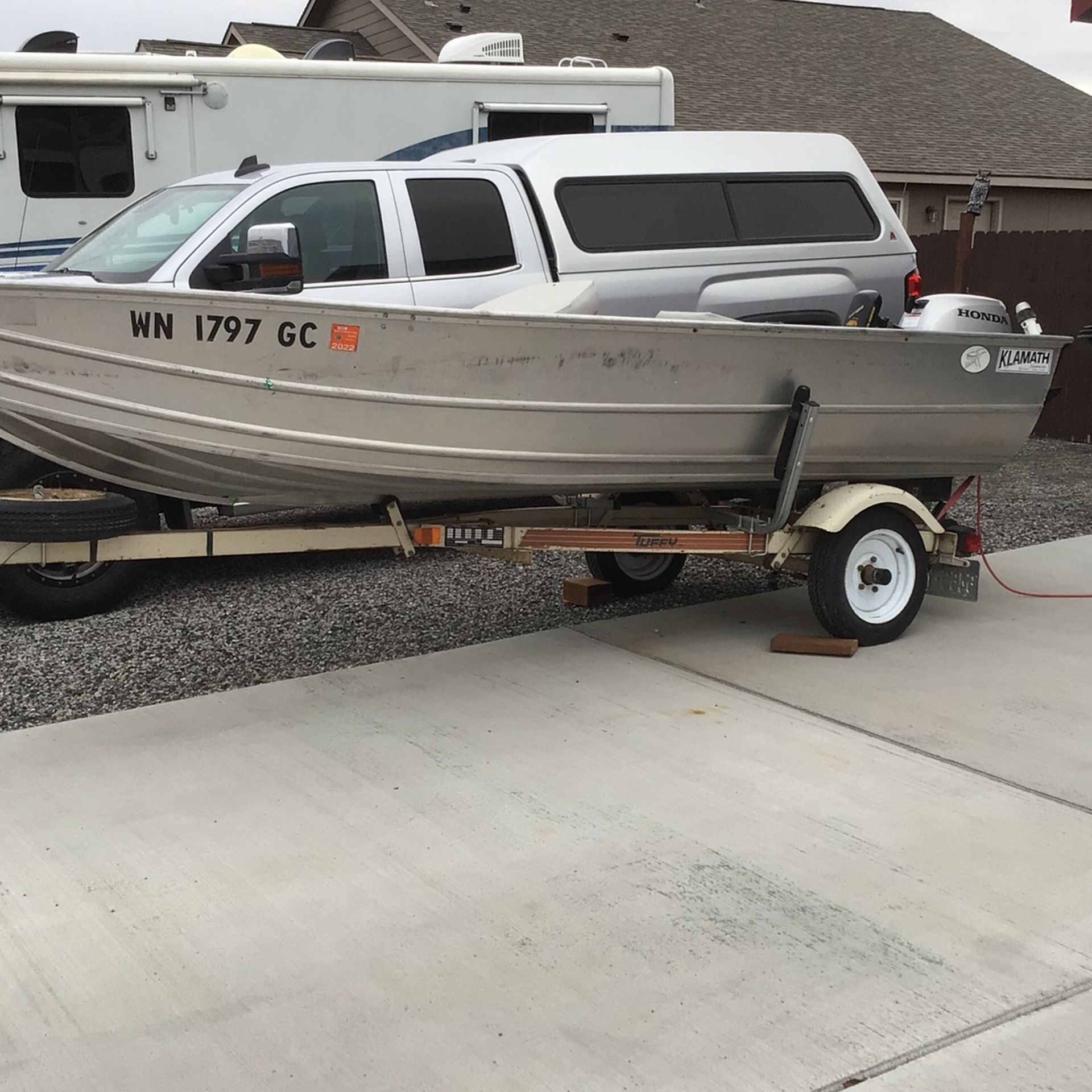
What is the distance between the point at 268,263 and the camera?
5.69 meters

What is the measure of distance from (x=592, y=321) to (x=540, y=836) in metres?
2.11

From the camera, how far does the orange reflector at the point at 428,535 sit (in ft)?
19.6

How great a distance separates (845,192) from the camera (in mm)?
8305

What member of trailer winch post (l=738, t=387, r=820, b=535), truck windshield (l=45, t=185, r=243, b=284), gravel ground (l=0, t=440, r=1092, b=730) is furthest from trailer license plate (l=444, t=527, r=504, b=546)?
truck windshield (l=45, t=185, r=243, b=284)

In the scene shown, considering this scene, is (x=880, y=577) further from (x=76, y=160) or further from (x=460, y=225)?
(x=76, y=160)

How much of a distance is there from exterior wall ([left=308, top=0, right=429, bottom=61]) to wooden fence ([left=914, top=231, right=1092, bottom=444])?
7.89 m

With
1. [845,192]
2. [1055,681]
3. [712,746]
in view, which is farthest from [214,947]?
[845,192]

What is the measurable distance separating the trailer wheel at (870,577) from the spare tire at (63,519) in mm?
3085

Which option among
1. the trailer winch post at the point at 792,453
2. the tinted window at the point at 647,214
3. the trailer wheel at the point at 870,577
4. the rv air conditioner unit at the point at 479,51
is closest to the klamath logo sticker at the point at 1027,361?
the trailer wheel at the point at 870,577

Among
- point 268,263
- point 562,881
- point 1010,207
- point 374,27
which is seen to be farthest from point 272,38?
point 562,881

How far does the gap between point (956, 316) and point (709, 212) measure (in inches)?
67.4

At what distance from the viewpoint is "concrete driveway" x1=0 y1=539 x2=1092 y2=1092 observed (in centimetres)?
328

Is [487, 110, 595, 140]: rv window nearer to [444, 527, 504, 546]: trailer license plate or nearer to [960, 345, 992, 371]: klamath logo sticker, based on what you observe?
[960, 345, 992, 371]: klamath logo sticker

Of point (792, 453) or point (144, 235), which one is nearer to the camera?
point (792, 453)
